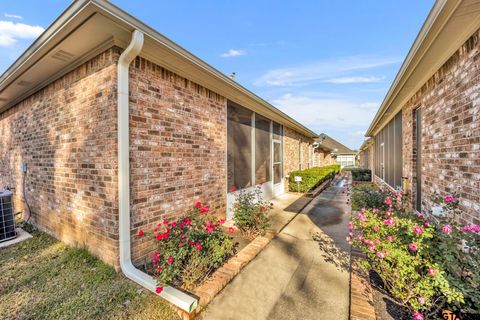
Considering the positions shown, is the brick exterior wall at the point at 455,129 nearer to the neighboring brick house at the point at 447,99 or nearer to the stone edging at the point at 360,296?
the neighboring brick house at the point at 447,99

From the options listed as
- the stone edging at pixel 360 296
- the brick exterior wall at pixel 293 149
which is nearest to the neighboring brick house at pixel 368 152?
the brick exterior wall at pixel 293 149

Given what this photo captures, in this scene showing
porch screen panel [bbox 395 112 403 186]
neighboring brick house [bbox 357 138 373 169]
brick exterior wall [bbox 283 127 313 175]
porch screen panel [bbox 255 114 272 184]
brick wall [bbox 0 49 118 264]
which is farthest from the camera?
neighboring brick house [bbox 357 138 373 169]

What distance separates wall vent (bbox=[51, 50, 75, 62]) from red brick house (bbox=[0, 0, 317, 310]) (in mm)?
25

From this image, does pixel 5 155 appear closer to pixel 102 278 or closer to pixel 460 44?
pixel 102 278

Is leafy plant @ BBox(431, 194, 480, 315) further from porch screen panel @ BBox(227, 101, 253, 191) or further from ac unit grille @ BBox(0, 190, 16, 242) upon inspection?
ac unit grille @ BBox(0, 190, 16, 242)

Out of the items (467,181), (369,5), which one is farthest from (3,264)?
(369,5)

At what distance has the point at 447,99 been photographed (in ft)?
10.1

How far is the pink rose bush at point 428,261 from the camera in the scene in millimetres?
1760

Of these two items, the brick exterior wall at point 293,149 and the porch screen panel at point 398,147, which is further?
the brick exterior wall at point 293,149

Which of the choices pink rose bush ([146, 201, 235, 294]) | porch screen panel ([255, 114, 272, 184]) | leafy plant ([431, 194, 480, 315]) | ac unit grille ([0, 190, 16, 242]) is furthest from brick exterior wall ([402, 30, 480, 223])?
ac unit grille ([0, 190, 16, 242])

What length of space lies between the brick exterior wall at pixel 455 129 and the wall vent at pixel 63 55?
17.1ft

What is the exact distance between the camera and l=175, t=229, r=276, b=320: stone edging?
231cm

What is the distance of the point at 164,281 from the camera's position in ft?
7.47

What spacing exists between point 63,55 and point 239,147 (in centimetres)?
407
